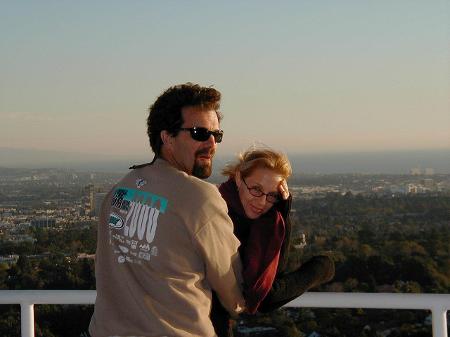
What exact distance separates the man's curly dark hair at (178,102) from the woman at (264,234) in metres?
0.25

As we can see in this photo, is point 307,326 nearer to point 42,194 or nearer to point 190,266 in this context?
point 190,266

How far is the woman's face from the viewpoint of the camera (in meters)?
1.90

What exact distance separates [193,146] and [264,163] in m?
0.25

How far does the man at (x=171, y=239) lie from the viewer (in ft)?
5.32

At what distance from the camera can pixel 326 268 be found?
6.21 ft

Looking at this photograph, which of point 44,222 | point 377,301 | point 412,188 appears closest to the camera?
point 377,301

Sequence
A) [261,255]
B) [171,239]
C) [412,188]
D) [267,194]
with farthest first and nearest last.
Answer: [412,188] < [267,194] < [261,255] < [171,239]

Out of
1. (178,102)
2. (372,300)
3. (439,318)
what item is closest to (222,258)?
(178,102)

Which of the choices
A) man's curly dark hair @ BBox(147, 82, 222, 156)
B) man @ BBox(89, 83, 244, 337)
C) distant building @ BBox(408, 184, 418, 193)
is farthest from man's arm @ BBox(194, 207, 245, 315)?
distant building @ BBox(408, 184, 418, 193)

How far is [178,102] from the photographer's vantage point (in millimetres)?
1811

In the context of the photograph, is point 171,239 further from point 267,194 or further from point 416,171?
point 416,171

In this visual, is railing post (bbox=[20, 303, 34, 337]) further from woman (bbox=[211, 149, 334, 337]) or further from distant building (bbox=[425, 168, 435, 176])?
distant building (bbox=[425, 168, 435, 176])

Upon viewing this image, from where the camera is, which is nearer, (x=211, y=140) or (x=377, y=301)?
(x=211, y=140)

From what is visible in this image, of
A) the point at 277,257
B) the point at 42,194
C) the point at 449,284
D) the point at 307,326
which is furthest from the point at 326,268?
the point at 42,194
